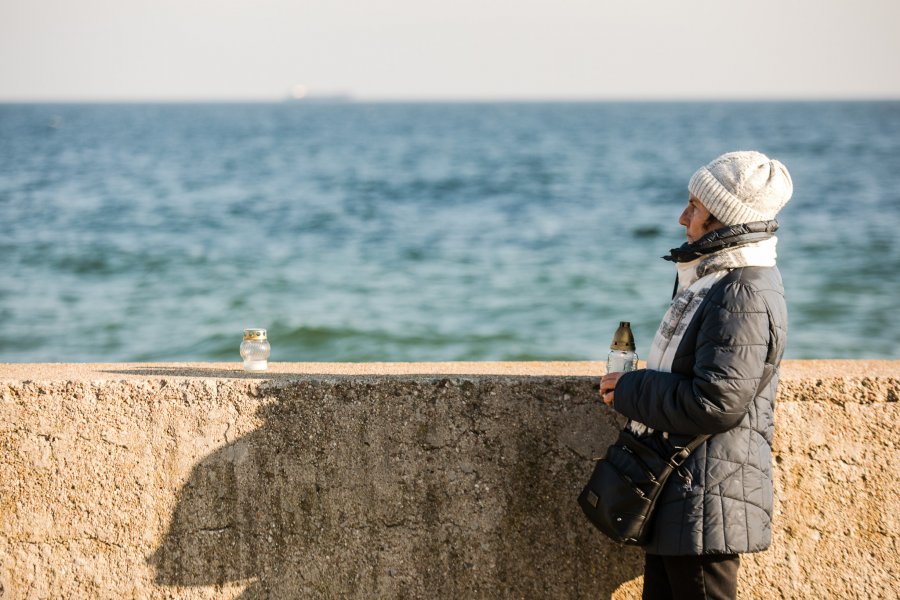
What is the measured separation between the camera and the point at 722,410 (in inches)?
94.8

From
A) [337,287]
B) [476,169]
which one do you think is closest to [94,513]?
[337,287]

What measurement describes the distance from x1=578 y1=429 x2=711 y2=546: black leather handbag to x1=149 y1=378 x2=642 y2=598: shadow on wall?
449 millimetres

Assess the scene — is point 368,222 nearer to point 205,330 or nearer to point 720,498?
point 205,330

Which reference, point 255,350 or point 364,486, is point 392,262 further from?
point 364,486

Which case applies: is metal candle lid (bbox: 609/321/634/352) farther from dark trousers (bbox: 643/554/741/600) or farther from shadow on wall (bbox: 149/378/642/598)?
dark trousers (bbox: 643/554/741/600)

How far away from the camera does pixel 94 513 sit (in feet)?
9.71

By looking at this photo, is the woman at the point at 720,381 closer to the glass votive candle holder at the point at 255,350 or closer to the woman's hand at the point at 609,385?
the woman's hand at the point at 609,385

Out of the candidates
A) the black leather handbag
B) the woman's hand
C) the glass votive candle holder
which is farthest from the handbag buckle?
the glass votive candle holder

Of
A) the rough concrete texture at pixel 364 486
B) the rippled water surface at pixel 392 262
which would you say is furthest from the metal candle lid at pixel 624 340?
the rippled water surface at pixel 392 262

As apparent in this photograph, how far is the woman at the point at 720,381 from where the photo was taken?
242cm

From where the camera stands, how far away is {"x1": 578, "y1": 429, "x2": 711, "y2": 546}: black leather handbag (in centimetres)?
254

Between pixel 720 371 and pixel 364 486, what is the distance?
50.9 inches

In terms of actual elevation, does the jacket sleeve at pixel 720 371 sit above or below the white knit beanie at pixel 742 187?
below

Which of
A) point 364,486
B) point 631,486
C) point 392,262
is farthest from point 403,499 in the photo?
point 392,262
